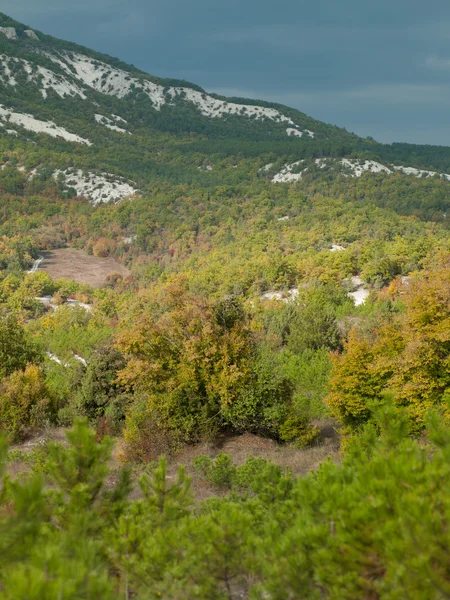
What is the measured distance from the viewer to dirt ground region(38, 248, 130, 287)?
88125 mm

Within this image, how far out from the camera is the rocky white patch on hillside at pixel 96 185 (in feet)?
422

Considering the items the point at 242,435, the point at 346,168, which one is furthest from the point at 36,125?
the point at 242,435

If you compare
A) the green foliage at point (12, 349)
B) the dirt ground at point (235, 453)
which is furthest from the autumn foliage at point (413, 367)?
the green foliage at point (12, 349)

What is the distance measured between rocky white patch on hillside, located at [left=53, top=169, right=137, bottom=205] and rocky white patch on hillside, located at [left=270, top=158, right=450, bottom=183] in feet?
139

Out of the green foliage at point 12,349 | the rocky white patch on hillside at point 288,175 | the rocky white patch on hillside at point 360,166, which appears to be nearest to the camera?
Result: the green foliage at point 12,349

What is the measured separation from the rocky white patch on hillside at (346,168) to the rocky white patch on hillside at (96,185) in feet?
139

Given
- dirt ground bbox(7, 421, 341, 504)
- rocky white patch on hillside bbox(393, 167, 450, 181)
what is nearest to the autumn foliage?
dirt ground bbox(7, 421, 341, 504)

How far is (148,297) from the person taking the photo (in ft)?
214

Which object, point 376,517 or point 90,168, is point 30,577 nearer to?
point 376,517

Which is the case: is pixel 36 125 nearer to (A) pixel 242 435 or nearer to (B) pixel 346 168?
(B) pixel 346 168

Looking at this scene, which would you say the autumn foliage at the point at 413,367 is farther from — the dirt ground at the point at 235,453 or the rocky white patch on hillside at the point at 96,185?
the rocky white patch on hillside at the point at 96,185

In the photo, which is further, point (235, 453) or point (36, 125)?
point (36, 125)

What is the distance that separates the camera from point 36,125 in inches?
6683

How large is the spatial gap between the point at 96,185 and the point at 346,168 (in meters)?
68.2
